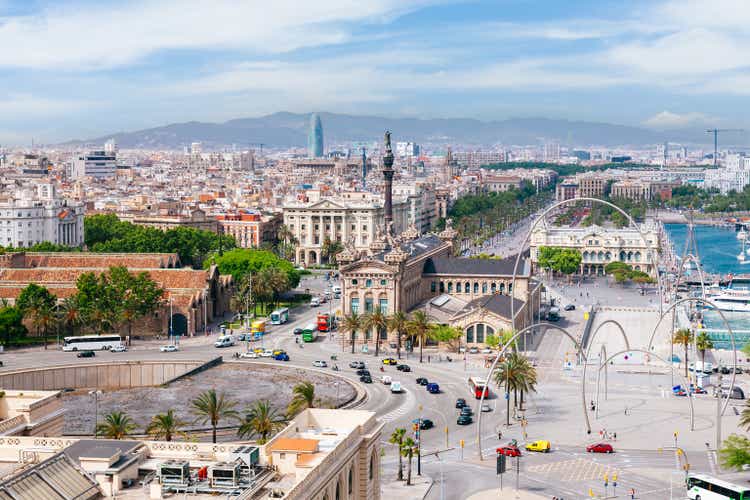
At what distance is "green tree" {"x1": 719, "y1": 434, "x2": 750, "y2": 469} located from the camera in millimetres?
56000

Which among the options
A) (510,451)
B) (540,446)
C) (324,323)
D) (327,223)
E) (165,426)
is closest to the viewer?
(165,426)

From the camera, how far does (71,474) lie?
33125 mm

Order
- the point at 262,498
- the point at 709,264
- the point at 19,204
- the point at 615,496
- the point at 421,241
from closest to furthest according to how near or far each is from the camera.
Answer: the point at 262,498 < the point at 615,496 < the point at 421,241 < the point at 19,204 < the point at 709,264

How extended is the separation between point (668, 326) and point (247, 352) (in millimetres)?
45672

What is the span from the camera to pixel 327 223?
174750 millimetres

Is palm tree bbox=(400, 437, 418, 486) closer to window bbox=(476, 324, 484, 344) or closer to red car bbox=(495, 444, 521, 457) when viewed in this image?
red car bbox=(495, 444, 521, 457)

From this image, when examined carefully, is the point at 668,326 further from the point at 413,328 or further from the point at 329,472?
the point at 329,472

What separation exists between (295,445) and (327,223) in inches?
5464

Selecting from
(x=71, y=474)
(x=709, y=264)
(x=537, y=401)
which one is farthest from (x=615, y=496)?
(x=709, y=264)

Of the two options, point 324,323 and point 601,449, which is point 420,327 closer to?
point 324,323

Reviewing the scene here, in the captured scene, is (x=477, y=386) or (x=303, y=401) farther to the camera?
(x=477, y=386)

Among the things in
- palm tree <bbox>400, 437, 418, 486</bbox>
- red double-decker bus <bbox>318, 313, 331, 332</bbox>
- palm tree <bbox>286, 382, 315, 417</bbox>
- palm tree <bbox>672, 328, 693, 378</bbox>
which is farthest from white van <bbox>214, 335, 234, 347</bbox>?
palm tree <bbox>400, 437, 418, 486</bbox>

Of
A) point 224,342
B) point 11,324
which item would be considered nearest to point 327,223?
point 224,342

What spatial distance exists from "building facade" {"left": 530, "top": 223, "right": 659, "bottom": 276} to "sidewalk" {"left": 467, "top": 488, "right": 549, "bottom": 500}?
111 metres
